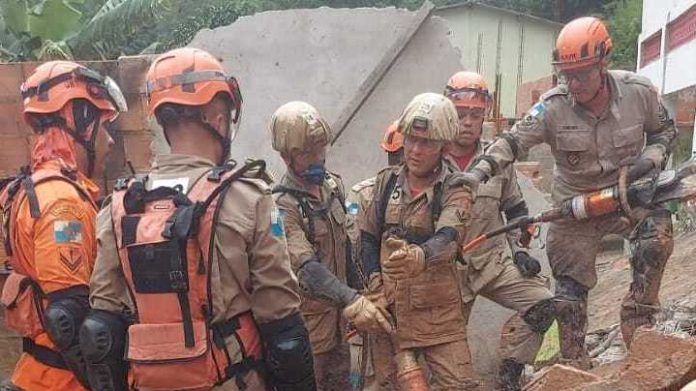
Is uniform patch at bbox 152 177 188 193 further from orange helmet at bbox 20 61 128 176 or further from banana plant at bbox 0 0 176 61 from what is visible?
banana plant at bbox 0 0 176 61

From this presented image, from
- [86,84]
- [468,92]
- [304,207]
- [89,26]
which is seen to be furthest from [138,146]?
[89,26]

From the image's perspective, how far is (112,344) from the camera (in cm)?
264

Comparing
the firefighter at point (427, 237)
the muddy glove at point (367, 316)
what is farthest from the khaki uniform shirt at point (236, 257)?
the firefighter at point (427, 237)

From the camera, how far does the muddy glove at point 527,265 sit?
4.92 meters

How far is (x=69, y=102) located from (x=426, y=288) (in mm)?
1953

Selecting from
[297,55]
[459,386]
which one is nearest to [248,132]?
[297,55]

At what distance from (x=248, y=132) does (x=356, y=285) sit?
2575mm

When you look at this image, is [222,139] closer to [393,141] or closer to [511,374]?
[393,141]

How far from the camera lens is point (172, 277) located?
2.46 meters

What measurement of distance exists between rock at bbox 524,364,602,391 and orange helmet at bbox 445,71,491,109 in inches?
91.2

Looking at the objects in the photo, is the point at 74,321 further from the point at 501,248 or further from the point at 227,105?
the point at 501,248

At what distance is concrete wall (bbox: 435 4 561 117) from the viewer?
26.2 m

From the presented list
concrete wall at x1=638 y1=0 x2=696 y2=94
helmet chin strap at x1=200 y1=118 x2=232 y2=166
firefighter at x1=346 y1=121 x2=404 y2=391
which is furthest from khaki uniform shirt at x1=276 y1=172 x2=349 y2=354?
concrete wall at x1=638 y1=0 x2=696 y2=94

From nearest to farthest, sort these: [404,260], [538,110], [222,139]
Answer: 1. [222,139]
2. [404,260]
3. [538,110]
